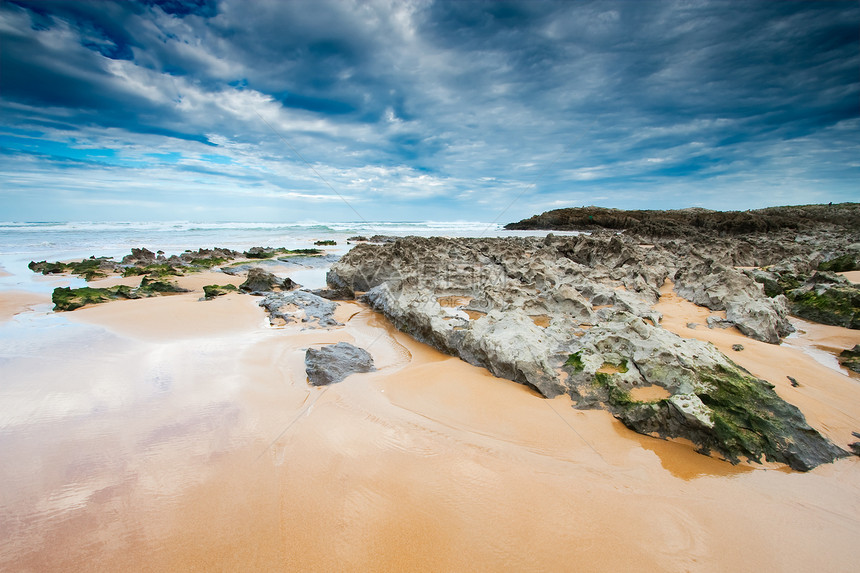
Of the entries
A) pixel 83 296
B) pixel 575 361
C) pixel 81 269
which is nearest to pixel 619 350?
pixel 575 361

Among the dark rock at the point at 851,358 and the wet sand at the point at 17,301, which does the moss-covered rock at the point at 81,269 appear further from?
the dark rock at the point at 851,358

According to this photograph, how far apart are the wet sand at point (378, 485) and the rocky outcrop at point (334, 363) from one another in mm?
145

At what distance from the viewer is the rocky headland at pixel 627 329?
253 cm

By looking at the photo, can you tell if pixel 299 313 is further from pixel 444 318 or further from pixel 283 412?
pixel 283 412

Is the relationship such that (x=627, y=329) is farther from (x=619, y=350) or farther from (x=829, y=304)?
(x=829, y=304)

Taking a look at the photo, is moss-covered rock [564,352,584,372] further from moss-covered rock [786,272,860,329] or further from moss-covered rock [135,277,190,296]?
moss-covered rock [135,277,190,296]

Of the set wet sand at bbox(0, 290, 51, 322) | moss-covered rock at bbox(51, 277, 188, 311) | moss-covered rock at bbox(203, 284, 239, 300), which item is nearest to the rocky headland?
moss-covered rock at bbox(203, 284, 239, 300)

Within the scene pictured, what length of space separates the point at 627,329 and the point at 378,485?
296 cm

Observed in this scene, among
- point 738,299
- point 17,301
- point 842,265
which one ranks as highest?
point 842,265

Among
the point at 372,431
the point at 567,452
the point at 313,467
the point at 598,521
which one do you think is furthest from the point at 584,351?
the point at 313,467

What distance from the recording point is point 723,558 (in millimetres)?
1724

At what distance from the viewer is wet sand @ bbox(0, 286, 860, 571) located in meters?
1.76

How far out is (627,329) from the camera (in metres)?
3.66

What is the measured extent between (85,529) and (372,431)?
66.5 inches
